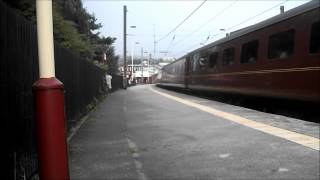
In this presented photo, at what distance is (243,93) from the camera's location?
20172mm

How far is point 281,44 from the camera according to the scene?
16.0 m

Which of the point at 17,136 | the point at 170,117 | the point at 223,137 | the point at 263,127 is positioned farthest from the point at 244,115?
the point at 17,136

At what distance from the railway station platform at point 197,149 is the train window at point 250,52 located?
2774mm

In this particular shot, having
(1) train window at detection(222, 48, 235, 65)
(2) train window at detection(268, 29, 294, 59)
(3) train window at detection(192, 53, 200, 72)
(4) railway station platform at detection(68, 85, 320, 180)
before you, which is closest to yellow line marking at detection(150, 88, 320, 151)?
(4) railway station platform at detection(68, 85, 320, 180)

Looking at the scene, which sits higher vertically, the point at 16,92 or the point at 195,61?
the point at 16,92

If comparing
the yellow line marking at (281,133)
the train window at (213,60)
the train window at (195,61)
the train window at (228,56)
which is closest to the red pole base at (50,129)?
the yellow line marking at (281,133)

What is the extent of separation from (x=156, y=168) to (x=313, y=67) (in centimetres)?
589

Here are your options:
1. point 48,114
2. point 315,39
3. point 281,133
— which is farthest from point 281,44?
point 48,114

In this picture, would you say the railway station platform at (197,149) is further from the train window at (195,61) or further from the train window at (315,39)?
the train window at (195,61)

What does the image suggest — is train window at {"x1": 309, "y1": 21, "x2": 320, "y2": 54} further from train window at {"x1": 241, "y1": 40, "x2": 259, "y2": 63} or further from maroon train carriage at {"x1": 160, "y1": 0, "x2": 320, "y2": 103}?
train window at {"x1": 241, "y1": 40, "x2": 259, "y2": 63}

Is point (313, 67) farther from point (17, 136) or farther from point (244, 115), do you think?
point (17, 136)

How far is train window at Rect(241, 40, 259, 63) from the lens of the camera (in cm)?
1860

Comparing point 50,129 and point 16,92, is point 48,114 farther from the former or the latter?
point 16,92

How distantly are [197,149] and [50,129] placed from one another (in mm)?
7538
